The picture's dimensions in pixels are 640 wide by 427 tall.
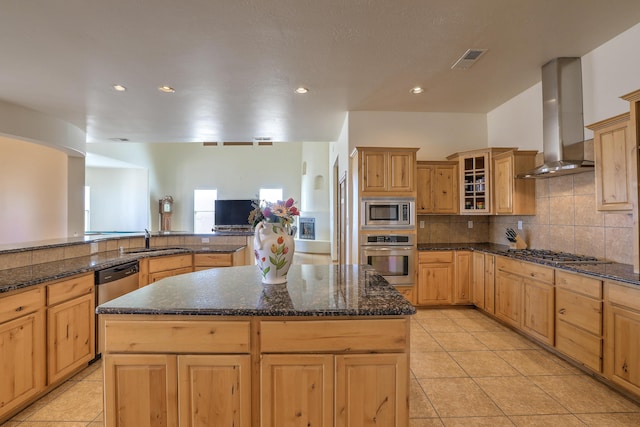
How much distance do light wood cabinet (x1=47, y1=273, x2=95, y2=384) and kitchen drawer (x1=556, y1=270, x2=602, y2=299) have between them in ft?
13.1

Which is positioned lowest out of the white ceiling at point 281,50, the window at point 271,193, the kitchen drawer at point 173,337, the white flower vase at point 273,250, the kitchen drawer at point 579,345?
the kitchen drawer at point 579,345

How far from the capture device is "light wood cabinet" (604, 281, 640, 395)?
77.4 inches

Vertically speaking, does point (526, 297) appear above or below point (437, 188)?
below

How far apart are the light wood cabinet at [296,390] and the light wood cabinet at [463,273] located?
3091 mm

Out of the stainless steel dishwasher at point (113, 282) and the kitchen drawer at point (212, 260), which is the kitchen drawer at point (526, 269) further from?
the stainless steel dishwasher at point (113, 282)

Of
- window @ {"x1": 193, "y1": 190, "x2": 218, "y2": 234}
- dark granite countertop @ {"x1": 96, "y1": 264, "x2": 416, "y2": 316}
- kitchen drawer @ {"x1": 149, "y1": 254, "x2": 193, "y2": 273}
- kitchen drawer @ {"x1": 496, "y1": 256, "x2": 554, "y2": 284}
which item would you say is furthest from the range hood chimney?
window @ {"x1": 193, "y1": 190, "x2": 218, "y2": 234}

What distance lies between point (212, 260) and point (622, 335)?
3958mm

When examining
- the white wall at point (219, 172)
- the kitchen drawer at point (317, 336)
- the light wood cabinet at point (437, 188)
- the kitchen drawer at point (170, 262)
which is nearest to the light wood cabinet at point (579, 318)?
the light wood cabinet at point (437, 188)

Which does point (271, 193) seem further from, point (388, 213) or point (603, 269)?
point (603, 269)

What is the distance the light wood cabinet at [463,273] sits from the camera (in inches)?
155

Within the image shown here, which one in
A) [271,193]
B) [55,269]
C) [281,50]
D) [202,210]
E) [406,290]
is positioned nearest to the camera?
[55,269]

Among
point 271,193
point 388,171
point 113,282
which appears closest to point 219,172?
point 271,193

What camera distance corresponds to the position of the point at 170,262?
3.59m

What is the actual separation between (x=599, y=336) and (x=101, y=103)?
5.66 metres
